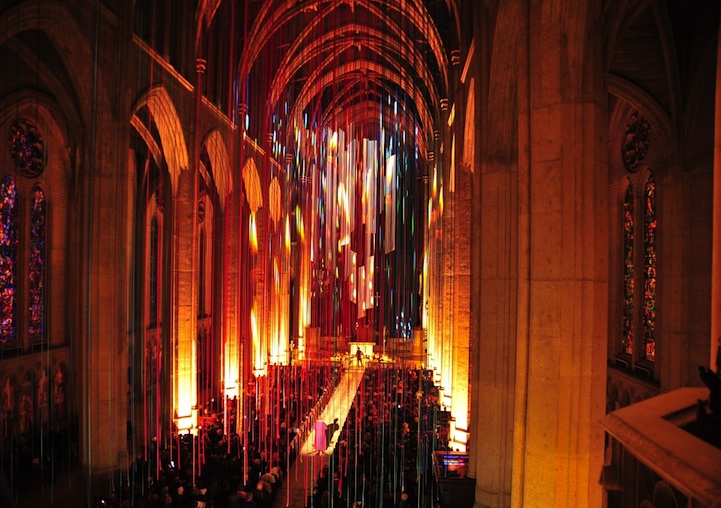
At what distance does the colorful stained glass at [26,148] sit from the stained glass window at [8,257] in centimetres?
62

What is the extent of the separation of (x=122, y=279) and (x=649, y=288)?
12592mm

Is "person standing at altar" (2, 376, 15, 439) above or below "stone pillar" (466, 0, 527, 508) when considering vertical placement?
below

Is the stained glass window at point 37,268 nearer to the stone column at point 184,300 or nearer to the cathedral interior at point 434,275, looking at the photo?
the cathedral interior at point 434,275

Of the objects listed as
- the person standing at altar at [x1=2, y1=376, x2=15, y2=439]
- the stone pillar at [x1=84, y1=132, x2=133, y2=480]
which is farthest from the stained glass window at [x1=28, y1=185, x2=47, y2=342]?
the stone pillar at [x1=84, y1=132, x2=133, y2=480]

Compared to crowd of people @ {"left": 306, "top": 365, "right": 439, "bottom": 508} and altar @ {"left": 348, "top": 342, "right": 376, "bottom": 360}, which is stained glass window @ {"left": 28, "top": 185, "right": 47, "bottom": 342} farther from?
altar @ {"left": 348, "top": 342, "right": 376, "bottom": 360}

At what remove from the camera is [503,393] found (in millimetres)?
9312

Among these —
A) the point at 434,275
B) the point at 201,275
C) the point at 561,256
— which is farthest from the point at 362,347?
the point at 561,256

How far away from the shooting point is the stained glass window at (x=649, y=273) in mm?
13038

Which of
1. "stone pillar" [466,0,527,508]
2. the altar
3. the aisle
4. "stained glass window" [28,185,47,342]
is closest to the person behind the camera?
"stone pillar" [466,0,527,508]

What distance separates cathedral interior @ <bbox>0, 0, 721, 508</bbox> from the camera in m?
6.18

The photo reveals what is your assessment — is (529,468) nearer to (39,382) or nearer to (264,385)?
(39,382)

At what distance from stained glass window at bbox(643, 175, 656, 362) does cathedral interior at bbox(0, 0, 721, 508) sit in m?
0.11

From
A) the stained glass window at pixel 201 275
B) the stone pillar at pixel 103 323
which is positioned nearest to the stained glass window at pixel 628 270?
the stone pillar at pixel 103 323

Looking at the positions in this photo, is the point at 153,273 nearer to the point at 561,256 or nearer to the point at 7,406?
the point at 7,406
